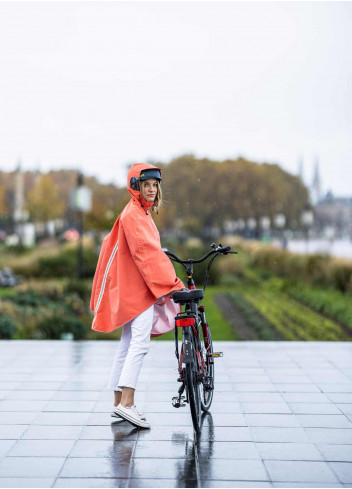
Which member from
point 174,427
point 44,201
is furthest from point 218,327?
point 174,427

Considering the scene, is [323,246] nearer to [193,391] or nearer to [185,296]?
[185,296]

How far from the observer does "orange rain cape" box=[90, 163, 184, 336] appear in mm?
4504

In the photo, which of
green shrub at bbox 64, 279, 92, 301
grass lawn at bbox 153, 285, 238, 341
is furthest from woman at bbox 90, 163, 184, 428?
green shrub at bbox 64, 279, 92, 301

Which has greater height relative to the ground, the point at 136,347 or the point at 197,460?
the point at 136,347

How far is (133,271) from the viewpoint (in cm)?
462

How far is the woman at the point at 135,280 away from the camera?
4.51 meters

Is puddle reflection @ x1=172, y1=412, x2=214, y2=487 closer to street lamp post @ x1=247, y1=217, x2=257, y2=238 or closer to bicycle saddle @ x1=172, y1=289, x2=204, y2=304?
bicycle saddle @ x1=172, y1=289, x2=204, y2=304

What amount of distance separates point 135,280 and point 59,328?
4.77m

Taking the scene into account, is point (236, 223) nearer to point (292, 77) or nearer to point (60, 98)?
point (292, 77)

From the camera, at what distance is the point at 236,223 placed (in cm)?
920

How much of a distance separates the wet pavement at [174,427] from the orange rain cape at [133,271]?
0.73 m

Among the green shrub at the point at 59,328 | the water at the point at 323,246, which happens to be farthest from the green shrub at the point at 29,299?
the water at the point at 323,246

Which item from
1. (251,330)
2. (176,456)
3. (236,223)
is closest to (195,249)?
(236,223)

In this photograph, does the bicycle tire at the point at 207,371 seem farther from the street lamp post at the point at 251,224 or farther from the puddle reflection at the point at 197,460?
the street lamp post at the point at 251,224
